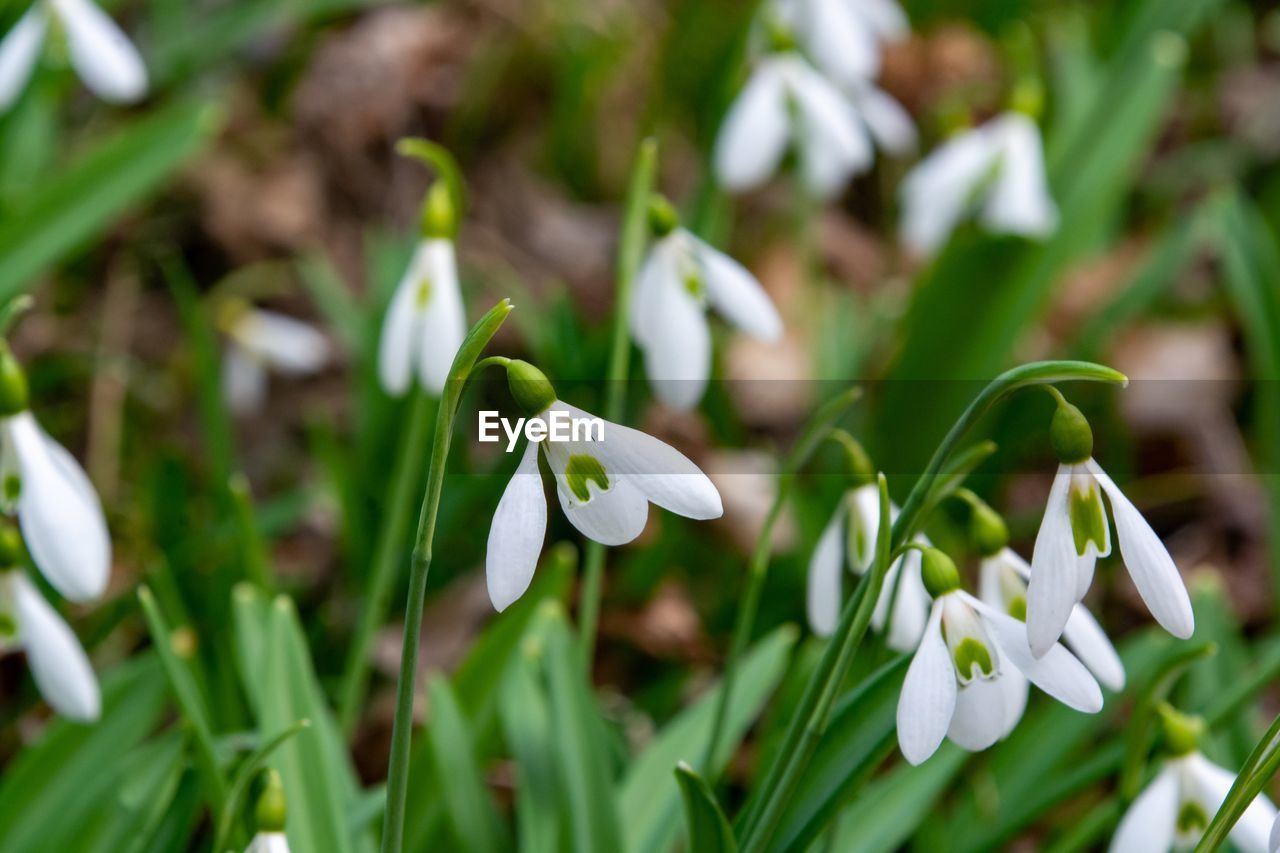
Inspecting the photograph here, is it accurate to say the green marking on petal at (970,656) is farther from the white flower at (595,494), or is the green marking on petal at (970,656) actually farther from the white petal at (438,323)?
the white petal at (438,323)

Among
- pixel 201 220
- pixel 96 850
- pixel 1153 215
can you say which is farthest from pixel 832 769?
pixel 1153 215

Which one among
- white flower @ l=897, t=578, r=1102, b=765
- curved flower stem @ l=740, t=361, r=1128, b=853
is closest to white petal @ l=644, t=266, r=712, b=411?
curved flower stem @ l=740, t=361, r=1128, b=853

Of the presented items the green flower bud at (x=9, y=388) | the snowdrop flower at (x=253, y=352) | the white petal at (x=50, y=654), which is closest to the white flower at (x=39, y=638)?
the white petal at (x=50, y=654)

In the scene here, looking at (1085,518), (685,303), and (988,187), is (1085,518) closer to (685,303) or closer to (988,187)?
(685,303)

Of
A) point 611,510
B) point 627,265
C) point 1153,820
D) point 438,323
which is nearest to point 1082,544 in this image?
point 611,510

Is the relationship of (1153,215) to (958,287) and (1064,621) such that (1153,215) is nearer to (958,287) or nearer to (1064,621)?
(958,287)

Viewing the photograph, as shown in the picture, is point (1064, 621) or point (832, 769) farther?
point (832, 769)

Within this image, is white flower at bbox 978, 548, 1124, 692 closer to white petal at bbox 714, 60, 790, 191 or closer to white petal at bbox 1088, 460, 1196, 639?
white petal at bbox 1088, 460, 1196, 639
